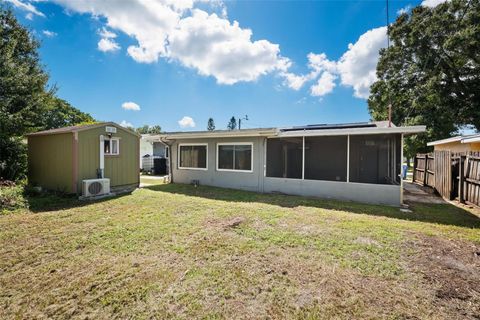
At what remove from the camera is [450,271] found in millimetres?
2830

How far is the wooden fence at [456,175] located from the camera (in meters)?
6.30

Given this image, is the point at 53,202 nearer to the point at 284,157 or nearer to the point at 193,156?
the point at 193,156

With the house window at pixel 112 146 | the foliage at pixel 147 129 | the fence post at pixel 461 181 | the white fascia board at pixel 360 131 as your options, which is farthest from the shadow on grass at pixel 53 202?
the foliage at pixel 147 129

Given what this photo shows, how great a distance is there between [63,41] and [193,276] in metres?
12.1

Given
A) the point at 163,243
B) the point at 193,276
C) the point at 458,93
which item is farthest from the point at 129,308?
the point at 458,93

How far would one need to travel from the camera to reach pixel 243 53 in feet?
41.4

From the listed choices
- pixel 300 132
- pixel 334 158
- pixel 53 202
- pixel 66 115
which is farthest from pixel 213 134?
pixel 66 115

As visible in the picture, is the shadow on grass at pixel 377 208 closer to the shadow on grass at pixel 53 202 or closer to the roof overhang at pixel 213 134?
the roof overhang at pixel 213 134

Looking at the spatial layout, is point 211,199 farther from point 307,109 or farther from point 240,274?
point 307,109

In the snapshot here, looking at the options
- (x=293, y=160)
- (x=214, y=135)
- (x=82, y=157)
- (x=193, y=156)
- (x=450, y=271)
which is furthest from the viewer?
(x=193, y=156)

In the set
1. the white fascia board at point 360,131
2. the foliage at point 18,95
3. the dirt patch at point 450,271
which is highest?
the foliage at point 18,95

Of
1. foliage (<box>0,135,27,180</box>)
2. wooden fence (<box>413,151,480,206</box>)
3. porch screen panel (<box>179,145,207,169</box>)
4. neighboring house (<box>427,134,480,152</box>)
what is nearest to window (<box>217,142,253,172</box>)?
porch screen panel (<box>179,145,207,169</box>)

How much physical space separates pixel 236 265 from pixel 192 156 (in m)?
7.73

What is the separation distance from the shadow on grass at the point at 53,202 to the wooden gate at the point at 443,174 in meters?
11.1
